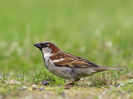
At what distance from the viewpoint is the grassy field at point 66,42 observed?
7.04 metres

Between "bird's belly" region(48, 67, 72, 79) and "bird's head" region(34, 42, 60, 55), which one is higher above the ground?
"bird's head" region(34, 42, 60, 55)

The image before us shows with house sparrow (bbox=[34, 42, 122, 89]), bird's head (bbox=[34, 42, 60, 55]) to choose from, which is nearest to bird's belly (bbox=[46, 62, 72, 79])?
house sparrow (bbox=[34, 42, 122, 89])

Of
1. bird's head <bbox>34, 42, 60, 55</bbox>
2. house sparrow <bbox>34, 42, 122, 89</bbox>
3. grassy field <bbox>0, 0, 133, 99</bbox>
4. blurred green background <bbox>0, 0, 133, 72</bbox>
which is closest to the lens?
grassy field <bbox>0, 0, 133, 99</bbox>

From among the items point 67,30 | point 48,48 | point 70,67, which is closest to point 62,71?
point 70,67

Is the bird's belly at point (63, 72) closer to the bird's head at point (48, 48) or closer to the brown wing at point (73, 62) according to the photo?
the brown wing at point (73, 62)

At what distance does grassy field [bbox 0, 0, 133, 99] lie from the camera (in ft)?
23.1

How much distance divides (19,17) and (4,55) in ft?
20.9

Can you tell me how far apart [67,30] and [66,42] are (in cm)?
168

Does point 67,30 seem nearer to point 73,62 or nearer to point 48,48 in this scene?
point 48,48

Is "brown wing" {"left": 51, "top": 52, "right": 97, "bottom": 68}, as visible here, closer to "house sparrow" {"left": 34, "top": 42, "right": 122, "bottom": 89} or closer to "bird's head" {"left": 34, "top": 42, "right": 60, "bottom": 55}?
"house sparrow" {"left": 34, "top": 42, "right": 122, "bottom": 89}

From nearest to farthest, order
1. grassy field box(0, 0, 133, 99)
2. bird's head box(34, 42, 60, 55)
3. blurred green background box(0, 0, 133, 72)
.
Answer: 1. grassy field box(0, 0, 133, 99)
2. bird's head box(34, 42, 60, 55)
3. blurred green background box(0, 0, 133, 72)

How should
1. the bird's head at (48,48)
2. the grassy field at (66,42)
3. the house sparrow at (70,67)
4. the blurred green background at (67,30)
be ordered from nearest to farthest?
1. the grassy field at (66,42)
2. the house sparrow at (70,67)
3. the bird's head at (48,48)
4. the blurred green background at (67,30)

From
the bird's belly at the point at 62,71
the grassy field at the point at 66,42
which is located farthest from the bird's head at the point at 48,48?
the bird's belly at the point at 62,71

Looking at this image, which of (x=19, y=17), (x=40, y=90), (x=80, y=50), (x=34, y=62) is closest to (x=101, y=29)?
(x=80, y=50)
